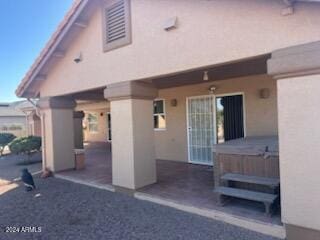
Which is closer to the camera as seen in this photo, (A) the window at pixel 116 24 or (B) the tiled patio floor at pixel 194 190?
(B) the tiled patio floor at pixel 194 190

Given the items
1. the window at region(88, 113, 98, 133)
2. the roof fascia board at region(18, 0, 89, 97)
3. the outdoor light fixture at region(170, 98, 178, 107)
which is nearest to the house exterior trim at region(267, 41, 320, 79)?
the roof fascia board at region(18, 0, 89, 97)

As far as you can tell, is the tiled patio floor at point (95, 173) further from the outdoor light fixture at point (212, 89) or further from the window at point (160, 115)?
the outdoor light fixture at point (212, 89)

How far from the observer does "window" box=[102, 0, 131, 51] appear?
6798mm

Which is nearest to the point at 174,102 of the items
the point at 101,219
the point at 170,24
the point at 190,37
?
the point at 170,24

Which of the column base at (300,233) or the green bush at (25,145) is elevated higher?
the green bush at (25,145)

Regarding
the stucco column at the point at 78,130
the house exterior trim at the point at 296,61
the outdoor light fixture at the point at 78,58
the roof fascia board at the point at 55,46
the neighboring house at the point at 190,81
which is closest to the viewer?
the house exterior trim at the point at 296,61

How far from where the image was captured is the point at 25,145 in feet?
42.8

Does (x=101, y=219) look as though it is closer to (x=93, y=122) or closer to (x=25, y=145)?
(x=25, y=145)

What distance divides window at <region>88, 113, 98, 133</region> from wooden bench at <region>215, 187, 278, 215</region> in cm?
1624

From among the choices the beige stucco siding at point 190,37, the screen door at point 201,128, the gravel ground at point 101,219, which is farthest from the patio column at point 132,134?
the screen door at point 201,128

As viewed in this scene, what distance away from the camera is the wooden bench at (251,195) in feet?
15.7

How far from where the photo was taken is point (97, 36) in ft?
25.5

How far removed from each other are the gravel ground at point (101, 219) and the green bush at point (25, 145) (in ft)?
18.7

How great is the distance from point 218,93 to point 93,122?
13.7 m
